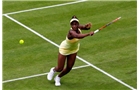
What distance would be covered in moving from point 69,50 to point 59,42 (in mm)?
3840

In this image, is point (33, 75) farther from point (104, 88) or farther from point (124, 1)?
point (124, 1)

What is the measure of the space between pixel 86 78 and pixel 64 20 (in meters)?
5.31

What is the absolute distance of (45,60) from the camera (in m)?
22.7

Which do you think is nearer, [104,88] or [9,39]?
[104,88]

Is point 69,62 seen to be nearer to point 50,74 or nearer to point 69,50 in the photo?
point 69,50

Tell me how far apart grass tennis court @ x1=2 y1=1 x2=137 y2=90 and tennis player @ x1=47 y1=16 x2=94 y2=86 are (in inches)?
14.2

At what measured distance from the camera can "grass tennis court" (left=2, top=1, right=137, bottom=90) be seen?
69.4ft

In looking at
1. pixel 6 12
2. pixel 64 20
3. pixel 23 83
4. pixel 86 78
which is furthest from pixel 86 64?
pixel 6 12

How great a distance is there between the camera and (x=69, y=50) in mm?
20469

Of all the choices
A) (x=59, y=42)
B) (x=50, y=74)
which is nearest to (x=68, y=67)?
(x=50, y=74)

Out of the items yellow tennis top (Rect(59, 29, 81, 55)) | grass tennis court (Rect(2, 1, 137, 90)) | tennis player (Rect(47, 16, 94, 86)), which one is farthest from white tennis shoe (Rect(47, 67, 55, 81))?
yellow tennis top (Rect(59, 29, 81, 55))

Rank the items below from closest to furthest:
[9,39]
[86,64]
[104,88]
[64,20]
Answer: [104,88]
[86,64]
[9,39]
[64,20]

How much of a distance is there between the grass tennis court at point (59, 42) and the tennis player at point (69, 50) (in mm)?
361

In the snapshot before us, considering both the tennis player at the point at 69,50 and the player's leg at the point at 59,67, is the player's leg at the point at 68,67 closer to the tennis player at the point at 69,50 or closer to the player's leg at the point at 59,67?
the tennis player at the point at 69,50
